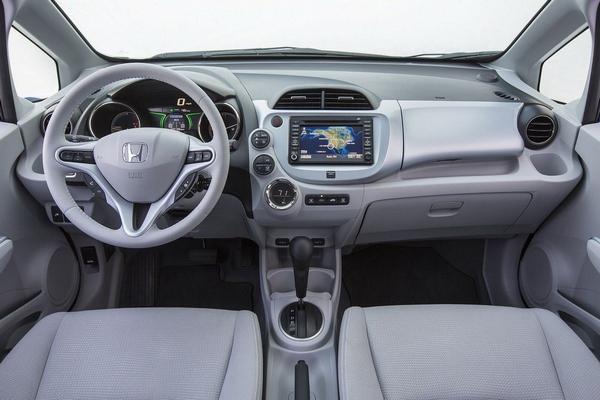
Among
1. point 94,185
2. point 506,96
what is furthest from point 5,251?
point 506,96

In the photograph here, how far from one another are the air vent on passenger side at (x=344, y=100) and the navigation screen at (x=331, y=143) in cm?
9

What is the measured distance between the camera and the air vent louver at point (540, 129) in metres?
1.54

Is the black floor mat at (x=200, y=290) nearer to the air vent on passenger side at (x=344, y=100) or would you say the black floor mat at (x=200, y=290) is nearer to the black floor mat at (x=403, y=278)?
the black floor mat at (x=403, y=278)

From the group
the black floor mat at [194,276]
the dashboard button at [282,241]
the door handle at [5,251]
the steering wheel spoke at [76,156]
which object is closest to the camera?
the steering wheel spoke at [76,156]

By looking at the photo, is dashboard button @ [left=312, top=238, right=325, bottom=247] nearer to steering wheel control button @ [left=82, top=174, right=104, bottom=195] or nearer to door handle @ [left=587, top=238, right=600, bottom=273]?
steering wheel control button @ [left=82, top=174, right=104, bottom=195]

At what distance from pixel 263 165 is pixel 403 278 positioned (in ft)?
4.17

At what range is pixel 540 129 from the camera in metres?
1.56

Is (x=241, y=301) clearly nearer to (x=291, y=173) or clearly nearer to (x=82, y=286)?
(x=82, y=286)

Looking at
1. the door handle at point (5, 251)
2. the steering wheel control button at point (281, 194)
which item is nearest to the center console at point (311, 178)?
the steering wheel control button at point (281, 194)

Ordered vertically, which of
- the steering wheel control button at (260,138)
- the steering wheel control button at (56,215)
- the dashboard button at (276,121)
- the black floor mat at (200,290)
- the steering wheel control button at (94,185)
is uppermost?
the dashboard button at (276,121)

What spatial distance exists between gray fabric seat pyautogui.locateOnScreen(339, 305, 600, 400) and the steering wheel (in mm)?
623

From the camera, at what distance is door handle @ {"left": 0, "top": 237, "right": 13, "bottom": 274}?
4.36 ft

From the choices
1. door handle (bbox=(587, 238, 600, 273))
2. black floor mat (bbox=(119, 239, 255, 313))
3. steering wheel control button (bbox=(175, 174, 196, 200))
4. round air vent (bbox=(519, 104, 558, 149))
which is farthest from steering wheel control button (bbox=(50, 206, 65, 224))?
door handle (bbox=(587, 238, 600, 273))

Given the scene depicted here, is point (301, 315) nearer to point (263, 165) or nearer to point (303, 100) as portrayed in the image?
point (263, 165)
